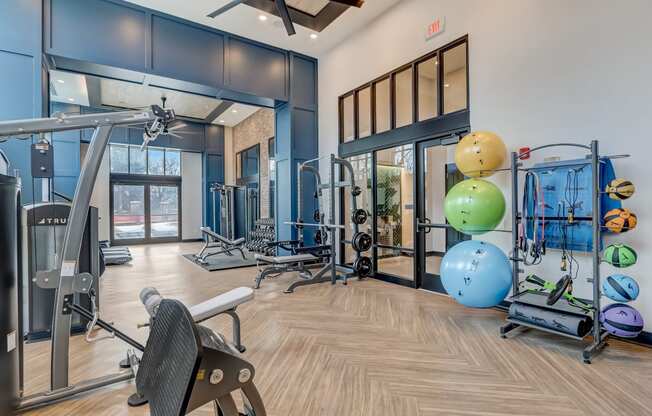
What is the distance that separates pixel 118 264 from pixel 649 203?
8989 mm

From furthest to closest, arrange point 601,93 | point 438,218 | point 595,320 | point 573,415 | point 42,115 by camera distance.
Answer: point 438,218 < point 42,115 < point 601,93 < point 595,320 < point 573,415

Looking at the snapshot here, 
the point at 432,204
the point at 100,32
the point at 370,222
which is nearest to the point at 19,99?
the point at 100,32

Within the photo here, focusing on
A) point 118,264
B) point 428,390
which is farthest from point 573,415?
point 118,264

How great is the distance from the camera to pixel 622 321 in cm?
284

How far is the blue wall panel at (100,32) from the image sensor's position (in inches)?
191

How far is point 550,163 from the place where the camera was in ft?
11.3

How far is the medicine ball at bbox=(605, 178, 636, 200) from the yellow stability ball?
1.05 m

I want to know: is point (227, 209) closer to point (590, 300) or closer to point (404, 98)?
point (404, 98)

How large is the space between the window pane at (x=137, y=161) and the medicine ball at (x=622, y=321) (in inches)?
486

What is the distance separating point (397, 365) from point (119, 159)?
11.6 metres

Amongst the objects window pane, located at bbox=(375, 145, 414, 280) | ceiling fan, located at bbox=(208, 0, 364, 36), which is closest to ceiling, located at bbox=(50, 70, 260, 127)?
ceiling fan, located at bbox=(208, 0, 364, 36)

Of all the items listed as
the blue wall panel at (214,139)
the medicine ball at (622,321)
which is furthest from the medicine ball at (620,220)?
the blue wall panel at (214,139)

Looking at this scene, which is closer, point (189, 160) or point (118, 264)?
point (118, 264)

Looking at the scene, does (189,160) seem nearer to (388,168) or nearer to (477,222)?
(388,168)
